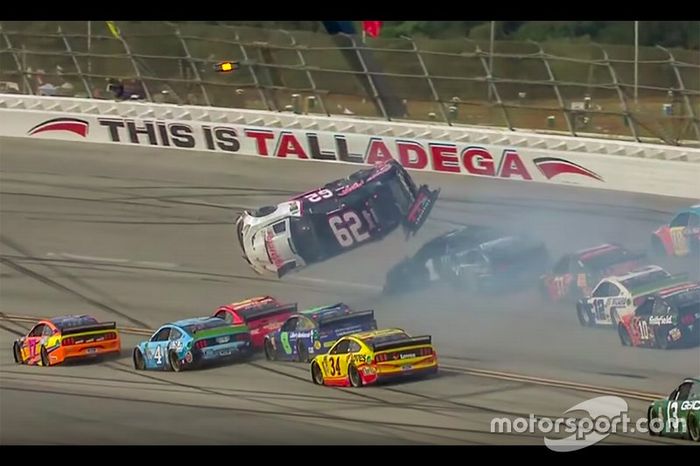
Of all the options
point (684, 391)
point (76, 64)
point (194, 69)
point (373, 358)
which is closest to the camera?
point (684, 391)

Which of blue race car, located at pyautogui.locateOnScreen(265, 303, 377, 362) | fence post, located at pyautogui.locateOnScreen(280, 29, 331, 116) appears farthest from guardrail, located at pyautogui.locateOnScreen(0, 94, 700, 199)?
blue race car, located at pyautogui.locateOnScreen(265, 303, 377, 362)

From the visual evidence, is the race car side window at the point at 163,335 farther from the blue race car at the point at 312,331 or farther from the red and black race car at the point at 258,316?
the blue race car at the point at 312,331

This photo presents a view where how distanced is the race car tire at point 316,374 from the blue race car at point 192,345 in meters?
1.64

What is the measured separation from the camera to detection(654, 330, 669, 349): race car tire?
16.4 meters

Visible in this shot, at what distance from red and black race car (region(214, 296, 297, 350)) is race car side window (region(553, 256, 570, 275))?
14.4ft

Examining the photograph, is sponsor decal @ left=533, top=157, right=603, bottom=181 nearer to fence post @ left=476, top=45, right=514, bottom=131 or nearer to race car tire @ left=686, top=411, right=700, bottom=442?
fence post @ left=476, top=45, right=514, bottom=131

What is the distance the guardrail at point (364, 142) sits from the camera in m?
23.9

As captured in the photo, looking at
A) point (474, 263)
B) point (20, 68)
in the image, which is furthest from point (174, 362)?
point (20, 68)

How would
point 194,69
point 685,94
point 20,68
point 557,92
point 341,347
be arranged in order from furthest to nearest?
point 20,68 → point 194,69 → point 557,92 → point 685,94 → point 341,347

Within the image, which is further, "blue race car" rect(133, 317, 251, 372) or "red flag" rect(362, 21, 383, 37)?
"red flag" rect(362, 21, 383, 37)

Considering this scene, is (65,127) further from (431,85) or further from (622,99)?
(622,99)

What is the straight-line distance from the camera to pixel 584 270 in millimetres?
18672

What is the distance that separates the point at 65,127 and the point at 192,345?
48.3 feet
